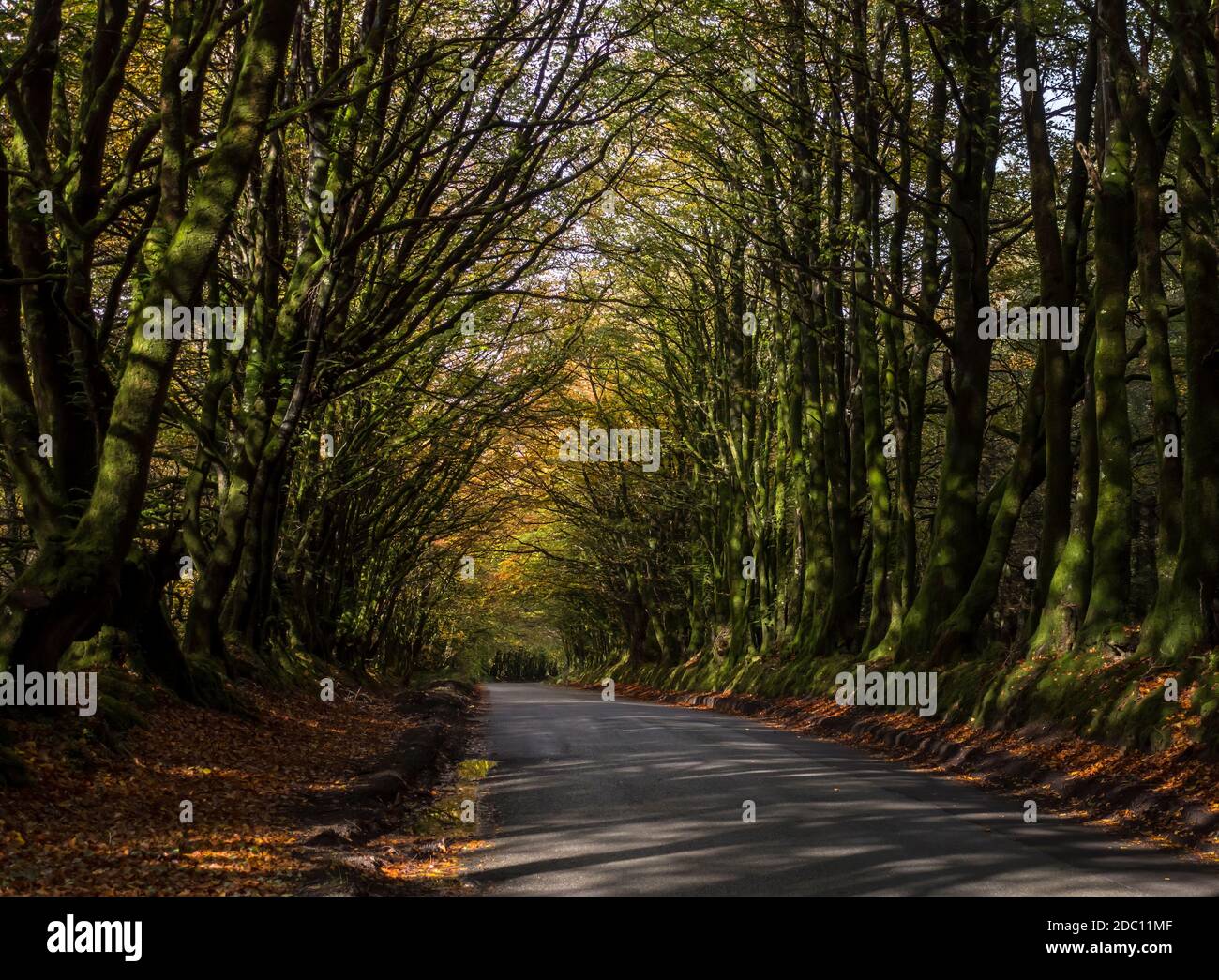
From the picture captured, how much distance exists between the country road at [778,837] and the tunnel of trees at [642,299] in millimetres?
2226

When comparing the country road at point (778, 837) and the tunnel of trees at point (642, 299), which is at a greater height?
the tunnel of trees at point (642, 299)

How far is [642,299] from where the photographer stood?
33094 mm

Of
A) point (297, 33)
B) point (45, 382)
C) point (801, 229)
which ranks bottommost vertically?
point (45, 382)

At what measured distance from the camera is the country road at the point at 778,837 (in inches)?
269

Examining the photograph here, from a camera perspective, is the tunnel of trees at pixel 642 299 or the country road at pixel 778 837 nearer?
the country road at pixel 778 837

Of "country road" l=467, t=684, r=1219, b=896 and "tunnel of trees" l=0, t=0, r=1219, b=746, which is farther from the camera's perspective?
"tunnel of trees" l=0, t=0, r=1219, b=746

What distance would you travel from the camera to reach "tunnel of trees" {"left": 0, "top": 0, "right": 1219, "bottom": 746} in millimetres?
10805

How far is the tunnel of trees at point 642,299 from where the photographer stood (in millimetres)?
10805

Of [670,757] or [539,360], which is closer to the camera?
[670,757]

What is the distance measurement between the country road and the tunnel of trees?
7.30 ft

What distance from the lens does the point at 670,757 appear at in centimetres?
1355

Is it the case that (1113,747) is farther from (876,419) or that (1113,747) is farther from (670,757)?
(876,419)
